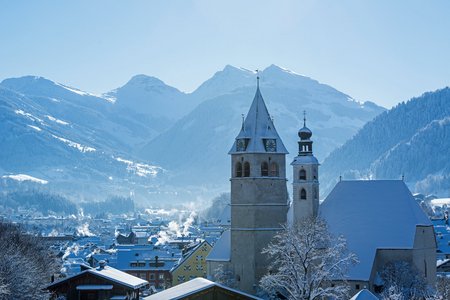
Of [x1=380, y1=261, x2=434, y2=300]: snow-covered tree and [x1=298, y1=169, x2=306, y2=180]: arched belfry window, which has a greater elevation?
[x1=298, y1=169, x2=306, y2=180]: arched belfry window

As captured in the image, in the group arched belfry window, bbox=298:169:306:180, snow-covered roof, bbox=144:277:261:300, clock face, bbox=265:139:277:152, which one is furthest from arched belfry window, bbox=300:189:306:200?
snow-covered roof, bbox=144:277:261:300

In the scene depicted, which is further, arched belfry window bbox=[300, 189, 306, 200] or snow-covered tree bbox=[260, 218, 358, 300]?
arched belfry window bbox=[300, 189, 306, 200]

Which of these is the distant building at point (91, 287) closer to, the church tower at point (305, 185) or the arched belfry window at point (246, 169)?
the arched belfry window at point (246, 169)

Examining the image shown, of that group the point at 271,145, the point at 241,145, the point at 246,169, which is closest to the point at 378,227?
the point at 271,145

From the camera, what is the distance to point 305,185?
7662 centimetres

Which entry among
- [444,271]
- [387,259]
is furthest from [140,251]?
[387,259]

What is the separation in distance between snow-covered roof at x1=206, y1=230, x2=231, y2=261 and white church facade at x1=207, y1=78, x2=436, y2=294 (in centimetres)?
103

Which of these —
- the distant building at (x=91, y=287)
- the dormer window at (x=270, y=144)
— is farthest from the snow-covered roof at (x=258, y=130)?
the distant building at (x=91, y=287)

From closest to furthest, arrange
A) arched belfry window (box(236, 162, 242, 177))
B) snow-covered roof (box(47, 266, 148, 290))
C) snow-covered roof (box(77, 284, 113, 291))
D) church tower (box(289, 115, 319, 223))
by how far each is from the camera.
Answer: snow-covered roof (box(77, 284, 113, 291)) < snow-covered roof (box(47, 266, 148, 290)) < arched belfry window (box(236, 162, 242, 177)) < church tower (box(289, 115, 319, 223))

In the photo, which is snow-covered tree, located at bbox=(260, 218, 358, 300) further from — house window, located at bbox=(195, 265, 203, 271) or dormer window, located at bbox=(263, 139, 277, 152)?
house window, located at bbox=(195, 265, 203, 271)

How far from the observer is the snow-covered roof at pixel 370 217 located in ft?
230

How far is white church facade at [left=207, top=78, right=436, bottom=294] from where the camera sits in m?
70.8

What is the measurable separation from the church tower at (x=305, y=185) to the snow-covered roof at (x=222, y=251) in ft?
20.5

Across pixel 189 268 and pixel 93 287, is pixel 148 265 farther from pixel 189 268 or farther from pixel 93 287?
pixel 93 287
